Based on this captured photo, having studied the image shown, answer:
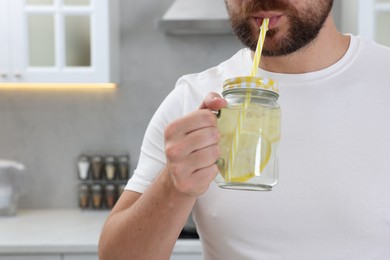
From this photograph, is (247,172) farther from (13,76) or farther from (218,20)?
(13,76)

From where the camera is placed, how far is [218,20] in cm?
251

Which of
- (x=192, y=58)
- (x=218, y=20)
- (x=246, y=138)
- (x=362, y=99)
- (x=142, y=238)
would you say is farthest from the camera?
(x=192, y=58)

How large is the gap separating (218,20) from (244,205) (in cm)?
151

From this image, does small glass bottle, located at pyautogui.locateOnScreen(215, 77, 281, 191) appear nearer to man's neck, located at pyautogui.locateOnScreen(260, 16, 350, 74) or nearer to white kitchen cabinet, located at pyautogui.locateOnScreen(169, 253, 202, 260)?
man's neck, located at pyautogui.locateOnScreen(260, 16, 350, 74)

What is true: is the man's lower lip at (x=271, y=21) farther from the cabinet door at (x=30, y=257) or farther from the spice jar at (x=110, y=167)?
the spice jar at (x=110, y=167)

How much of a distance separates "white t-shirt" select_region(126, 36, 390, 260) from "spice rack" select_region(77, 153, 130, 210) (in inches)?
65.4

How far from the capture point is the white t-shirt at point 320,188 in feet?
3.64

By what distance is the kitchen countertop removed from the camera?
2213mm

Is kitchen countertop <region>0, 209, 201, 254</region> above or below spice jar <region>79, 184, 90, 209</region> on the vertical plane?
below

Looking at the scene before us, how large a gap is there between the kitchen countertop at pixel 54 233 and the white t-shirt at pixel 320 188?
1087mm

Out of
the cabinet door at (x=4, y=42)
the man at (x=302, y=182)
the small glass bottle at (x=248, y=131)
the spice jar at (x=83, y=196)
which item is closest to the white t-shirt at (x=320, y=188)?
the man at (x=302, y=182)

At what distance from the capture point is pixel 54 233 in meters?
2.37

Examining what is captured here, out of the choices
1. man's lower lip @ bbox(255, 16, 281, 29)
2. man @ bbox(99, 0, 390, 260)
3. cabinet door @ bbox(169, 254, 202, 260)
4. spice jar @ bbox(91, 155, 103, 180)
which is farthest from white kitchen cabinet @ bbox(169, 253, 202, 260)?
man's lower lip @ bbox(255, 16, 281, 29)

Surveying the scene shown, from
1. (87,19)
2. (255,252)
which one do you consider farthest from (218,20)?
(255,252)
